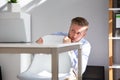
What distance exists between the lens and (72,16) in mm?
3777

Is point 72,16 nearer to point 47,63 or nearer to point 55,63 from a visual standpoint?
point 47,63

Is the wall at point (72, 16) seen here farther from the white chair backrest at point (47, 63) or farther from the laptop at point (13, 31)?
the white chair backrest at point (47, 63)

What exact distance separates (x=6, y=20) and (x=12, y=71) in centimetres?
77

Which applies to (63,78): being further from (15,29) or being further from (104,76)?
(15,29)

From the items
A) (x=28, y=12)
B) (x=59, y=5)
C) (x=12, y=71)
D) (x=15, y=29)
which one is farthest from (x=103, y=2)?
(x=12, y=71)

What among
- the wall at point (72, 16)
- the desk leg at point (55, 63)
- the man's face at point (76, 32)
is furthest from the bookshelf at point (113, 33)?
the desk leg at point (55, 63)

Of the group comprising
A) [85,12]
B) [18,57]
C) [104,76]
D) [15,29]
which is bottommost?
[104,76]

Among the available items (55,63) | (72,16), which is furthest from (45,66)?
(72,16)

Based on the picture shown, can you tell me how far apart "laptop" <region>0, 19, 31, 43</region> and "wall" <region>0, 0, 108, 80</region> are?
144 mm

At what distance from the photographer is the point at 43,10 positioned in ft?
12.6

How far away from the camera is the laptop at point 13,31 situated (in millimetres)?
3828

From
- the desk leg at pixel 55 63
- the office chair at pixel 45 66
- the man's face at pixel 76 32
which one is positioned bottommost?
the office chair at pixel 45 66

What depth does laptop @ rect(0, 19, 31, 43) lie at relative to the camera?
12.6 feet

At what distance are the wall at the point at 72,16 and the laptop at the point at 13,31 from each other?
14 centimetres
